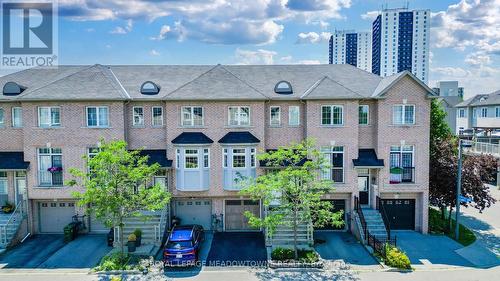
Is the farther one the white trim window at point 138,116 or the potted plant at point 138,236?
the white trim window at point 138,116

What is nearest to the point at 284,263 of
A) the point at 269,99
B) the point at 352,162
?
the point at 352,162

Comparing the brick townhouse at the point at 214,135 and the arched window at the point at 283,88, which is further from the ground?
the arched window at the point at 283,88

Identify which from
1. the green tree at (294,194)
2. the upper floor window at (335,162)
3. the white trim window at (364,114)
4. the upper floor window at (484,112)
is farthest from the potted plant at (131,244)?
the upper floor window at (484,112)

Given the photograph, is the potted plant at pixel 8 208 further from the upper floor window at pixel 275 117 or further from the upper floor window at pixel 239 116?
the upper floor window at pixel 275 117

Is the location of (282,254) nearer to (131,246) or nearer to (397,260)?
(397,260)

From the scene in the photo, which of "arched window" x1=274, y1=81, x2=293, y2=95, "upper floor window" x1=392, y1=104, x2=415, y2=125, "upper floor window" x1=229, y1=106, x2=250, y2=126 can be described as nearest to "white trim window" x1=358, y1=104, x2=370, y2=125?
"upper floor window" x1=392, y1=104, x2=415, y2=125

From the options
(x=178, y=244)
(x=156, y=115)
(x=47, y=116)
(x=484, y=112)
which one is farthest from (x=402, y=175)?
(x=484, y=112)
